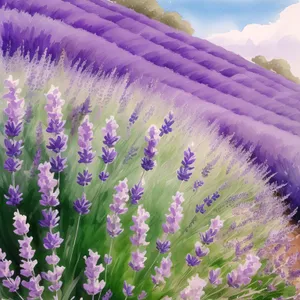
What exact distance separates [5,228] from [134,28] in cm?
451

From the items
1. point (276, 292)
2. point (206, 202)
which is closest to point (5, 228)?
point (206, 202)

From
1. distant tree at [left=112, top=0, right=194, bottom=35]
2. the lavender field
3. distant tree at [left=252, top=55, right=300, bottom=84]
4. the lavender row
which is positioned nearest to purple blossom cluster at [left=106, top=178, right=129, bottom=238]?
the lavender field

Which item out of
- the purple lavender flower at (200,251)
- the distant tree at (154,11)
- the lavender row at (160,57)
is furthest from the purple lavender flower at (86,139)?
the distant tree at (154,11)

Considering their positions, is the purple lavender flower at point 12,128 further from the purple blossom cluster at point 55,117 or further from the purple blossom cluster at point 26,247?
the purple blossom cluster at point 26,247

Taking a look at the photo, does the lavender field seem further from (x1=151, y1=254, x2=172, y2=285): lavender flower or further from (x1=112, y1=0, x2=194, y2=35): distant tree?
(x1=112, y1=0, x2=194, y2=35): distant tree

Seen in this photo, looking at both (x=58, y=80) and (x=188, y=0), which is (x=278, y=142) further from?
(x=188, y=0)

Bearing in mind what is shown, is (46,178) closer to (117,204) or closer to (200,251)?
(117,204)

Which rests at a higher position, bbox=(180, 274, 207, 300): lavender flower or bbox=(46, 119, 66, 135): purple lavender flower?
bbox=(46, 119, 66, 135): purple lavender flower

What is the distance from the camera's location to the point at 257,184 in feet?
7.11

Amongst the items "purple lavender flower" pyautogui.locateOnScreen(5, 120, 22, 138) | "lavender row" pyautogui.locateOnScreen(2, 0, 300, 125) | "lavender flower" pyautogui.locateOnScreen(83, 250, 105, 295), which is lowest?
"lavender row" pyautogui.locateOnScreen(2, 0, 300, 125)

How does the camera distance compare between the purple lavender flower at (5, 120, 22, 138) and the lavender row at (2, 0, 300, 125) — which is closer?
the purple lavender flower at (5, 120, 22, 138)

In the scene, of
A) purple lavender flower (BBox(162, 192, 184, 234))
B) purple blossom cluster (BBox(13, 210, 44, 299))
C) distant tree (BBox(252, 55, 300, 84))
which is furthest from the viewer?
distant tree (BBox(252, 55, 300, 84))

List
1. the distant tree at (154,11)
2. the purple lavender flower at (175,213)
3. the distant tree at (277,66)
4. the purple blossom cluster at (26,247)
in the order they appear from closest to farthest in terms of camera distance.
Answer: the purple blossom cluster at (26,247), the purple lavender flower at (175,213), the distant tree at (154,11), the distant tree at (277,66)

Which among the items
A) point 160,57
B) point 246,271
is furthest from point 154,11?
point 246,271
